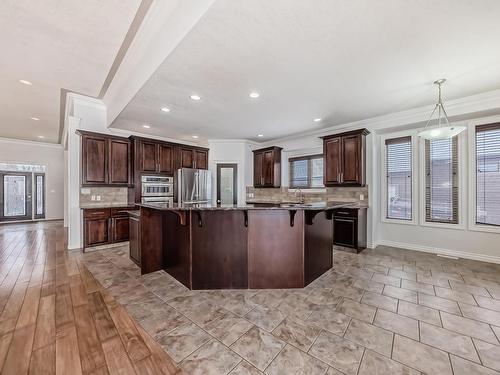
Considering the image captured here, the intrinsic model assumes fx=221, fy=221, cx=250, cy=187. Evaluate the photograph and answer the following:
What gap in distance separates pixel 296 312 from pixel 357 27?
2.77m

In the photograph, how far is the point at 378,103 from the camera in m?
3.77

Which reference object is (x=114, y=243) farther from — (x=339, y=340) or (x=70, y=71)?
(x=339, y=340)

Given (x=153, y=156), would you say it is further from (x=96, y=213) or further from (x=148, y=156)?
(x=96, y=213)

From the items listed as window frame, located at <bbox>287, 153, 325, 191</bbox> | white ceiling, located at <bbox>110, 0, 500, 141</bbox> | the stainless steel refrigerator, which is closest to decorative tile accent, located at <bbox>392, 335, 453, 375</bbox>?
white ceiling, located at <bbox>110, 0, 500, 141</bbox>

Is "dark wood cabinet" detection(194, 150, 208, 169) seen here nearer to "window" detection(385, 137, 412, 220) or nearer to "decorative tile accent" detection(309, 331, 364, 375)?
"window" detection(385, 137, 412, 220)

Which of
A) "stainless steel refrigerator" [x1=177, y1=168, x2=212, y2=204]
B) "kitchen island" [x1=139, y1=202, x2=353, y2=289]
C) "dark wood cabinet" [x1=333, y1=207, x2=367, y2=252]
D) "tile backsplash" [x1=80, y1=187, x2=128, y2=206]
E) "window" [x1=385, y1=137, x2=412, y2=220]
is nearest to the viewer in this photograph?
"kitchen island" [x1=139, y1=202, x2=353, y2=289]

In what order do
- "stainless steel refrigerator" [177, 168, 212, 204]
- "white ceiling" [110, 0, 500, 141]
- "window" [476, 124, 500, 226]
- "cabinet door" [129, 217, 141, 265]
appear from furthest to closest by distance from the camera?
"stainless steel refrigerator" [177, 168, 212, 204], "window" [476, 124, 500, 226], "cabinet door" [129, 217, 141, 265], "white ceiling" [110, 0, 500, 141]

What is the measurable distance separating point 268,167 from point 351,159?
237cm

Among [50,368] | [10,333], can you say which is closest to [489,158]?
[50,368]

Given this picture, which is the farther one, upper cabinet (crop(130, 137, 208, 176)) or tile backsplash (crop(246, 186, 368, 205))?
upper cabinet (crop(130, 137, 208, 176))

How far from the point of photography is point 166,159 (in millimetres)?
5676

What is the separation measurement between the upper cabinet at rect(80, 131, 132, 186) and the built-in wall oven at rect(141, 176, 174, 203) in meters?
0.37

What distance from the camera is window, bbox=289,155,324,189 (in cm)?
584

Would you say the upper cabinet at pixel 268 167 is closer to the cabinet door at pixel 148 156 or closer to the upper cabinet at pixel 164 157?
the upper cabinet at pixel 164 157
